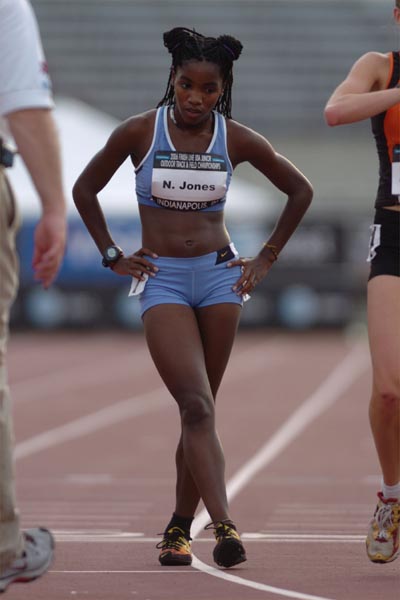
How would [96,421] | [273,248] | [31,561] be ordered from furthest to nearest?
[96,421] → [273,248] → [31,561]

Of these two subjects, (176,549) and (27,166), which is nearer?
(27,166)

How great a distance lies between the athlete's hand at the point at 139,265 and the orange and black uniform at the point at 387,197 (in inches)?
35.3

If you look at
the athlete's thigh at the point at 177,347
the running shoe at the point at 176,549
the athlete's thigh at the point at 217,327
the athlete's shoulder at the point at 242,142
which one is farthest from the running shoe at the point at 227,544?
the athlete's shoulder at the point at 242,142

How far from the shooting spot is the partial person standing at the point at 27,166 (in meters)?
4.69

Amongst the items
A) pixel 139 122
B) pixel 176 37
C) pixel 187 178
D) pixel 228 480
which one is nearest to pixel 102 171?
pixel 139 122

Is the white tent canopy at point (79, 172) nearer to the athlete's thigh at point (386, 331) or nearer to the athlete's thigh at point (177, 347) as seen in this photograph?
the athlete's thigh at point (177, 347)

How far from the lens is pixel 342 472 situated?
11320 mm

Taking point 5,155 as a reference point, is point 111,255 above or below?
below

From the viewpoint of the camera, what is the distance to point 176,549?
266 inches

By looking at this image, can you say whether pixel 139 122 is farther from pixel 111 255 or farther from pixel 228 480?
pixel 228 480

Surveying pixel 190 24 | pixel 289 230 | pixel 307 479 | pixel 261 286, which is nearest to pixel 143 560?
pixel 289 230

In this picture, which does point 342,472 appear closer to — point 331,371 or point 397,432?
point 397,432

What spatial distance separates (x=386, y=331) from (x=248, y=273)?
651 mm

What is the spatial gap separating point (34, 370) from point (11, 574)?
19.9 m
